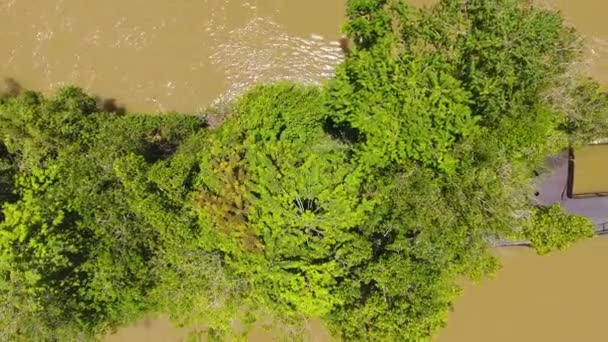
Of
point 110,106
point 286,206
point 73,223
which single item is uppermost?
point 110,106

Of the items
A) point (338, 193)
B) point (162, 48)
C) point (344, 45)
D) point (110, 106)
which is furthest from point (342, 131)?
point (110, 106)

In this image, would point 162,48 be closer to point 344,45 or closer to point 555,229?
point 344,45

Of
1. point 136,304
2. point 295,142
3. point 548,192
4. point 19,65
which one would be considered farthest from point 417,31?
point 19,65

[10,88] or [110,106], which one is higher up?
[10,88]

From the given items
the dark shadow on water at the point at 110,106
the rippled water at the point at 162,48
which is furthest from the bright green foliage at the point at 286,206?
the dark shadow on water at the point at 110,106

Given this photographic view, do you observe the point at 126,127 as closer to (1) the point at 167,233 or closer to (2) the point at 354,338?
(1) the point at 167,233

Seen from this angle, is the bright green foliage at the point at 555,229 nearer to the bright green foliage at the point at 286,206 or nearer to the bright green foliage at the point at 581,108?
the bright green foliage at the point at 581,108
